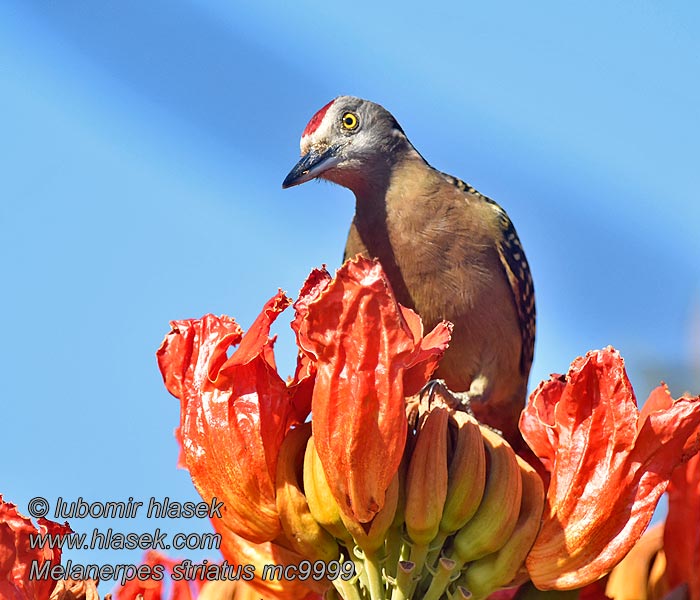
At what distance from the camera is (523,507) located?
7.71 feet

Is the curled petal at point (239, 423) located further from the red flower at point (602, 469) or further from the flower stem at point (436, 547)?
the red flower at point (602, 469)

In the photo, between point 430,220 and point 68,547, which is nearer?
point 68,547

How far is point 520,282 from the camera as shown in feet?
15.7

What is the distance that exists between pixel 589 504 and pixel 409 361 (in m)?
0.50

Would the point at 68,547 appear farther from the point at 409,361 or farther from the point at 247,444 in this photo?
the point at 409,361

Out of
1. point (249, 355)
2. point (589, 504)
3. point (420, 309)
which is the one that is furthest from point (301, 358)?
point (420, 309)

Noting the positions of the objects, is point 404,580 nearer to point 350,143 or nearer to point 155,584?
point 155,584

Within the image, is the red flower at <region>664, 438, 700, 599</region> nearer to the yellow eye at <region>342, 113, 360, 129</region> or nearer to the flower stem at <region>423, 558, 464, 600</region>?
the flower stem at <region>423, 558, 464, 600</region>

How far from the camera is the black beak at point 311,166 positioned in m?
4.59

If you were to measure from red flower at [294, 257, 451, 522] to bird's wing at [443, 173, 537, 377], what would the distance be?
2.71 meters

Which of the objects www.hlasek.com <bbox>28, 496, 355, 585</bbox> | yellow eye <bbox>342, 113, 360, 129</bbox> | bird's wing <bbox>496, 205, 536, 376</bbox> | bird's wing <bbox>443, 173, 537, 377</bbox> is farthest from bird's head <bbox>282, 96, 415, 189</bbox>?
www.hlasek.com <bbox>28, 496, 355, 585</bbox>

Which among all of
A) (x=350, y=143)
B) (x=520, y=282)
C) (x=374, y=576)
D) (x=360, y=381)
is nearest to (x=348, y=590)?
(x=374, y=576)

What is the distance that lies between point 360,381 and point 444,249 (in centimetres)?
250

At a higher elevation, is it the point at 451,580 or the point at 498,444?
the point at 498,444
